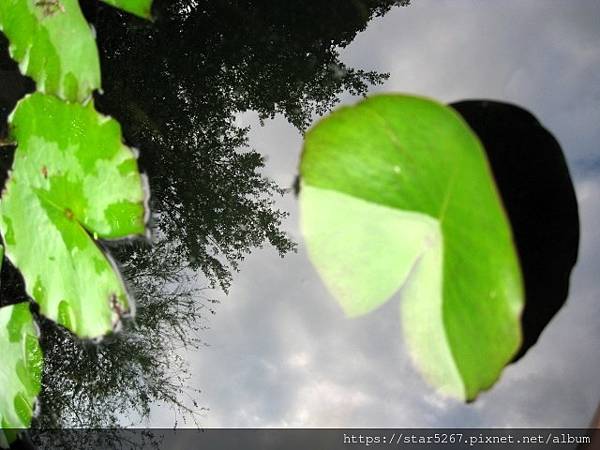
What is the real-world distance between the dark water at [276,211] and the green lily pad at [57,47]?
2 centimetres

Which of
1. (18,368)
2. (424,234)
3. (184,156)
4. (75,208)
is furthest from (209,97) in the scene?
(18,368)

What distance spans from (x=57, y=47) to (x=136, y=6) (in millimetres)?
114

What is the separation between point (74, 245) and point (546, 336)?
20.4 inches

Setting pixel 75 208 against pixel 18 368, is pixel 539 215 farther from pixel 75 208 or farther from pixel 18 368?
pixel 18 368

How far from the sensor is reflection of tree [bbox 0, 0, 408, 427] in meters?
0.55

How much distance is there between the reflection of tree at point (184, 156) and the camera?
1.82 feet

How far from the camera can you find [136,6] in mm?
604

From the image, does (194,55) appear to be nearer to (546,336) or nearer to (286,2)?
(286,2)

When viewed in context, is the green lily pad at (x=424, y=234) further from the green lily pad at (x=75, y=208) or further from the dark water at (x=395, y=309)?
the green lily pad at (x=75, y=208)

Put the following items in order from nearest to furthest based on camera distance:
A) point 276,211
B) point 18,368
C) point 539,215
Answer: point 539,215 < point 276,211 < point 18,368

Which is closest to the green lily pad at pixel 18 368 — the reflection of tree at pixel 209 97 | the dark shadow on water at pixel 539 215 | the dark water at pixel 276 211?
the dark water at pixel 276 211

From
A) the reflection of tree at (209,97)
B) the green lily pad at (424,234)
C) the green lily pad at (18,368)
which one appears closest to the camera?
the green lily pad at (424,234)

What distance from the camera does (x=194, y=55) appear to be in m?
0.59

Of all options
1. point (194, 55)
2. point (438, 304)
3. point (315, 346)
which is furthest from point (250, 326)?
point (194, 55)
